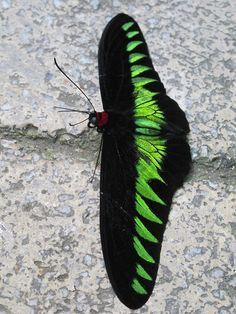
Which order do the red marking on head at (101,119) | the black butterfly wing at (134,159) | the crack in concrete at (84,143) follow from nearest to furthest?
the black butterfly wing at (134,159) → the red marking on head at (101,119) → the crack in concrete at (84,143)

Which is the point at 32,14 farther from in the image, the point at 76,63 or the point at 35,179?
the point at 35,179

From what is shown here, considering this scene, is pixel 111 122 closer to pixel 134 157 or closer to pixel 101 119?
pixel 101 119

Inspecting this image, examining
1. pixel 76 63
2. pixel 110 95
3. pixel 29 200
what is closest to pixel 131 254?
pixel 29 200

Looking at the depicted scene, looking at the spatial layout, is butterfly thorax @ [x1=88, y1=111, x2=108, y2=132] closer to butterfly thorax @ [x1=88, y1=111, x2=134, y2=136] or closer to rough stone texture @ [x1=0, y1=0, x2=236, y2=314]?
butterfly thorax @ [x1=88, y1=111, x2=134, y2=136]

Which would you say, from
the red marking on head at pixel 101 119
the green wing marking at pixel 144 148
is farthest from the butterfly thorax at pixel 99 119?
the green wing marking at pixel 144 148

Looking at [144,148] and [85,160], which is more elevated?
[144,148]

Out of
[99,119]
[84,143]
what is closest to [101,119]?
[99,119]

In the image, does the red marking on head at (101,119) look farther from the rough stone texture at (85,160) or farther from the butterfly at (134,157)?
the rough stone texture at (85,160)
